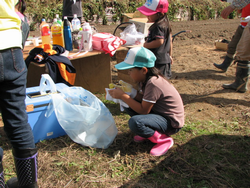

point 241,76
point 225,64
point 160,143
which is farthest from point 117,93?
point 225,64

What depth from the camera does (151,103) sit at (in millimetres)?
2354

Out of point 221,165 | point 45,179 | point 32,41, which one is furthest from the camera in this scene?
point 32,41

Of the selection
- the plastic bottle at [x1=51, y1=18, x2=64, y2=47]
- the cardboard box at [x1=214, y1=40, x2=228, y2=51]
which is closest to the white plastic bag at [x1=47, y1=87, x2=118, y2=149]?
the plastic bottle at [x1=51, y1=18, x2=64, y2=47]

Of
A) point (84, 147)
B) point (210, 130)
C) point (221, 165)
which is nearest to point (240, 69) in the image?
point (210, 130)

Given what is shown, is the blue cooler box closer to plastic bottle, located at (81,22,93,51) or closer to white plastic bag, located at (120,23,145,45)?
plastic bottle, located at (81,22,93,51)

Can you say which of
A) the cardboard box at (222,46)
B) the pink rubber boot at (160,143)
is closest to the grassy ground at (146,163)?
the pink rubber boot at (160,143)

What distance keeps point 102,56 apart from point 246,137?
238 cm

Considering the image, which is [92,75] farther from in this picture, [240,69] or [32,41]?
[240,69]

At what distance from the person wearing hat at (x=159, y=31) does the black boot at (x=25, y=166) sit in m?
1.95

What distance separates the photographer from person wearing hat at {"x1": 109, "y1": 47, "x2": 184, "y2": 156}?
2.33 m

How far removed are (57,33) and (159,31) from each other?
1377 mm

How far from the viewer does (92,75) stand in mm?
4000

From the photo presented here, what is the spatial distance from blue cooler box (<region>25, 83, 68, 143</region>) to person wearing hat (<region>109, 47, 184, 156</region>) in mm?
669

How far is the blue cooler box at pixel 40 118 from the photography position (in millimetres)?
2393
